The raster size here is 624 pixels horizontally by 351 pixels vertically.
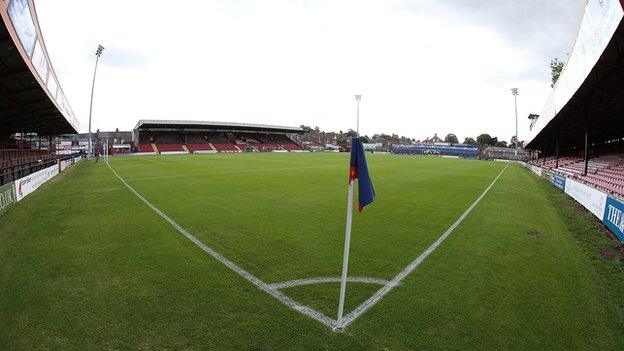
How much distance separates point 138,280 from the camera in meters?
6.16

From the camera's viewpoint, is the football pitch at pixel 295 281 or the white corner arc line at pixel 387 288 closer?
the football pitch at pixel 295 281

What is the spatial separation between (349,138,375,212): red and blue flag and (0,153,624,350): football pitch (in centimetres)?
178

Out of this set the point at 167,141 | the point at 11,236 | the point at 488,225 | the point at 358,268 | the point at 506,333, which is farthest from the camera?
the point at 167,141

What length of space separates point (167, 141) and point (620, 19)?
8376 cm

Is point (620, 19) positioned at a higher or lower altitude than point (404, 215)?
higher

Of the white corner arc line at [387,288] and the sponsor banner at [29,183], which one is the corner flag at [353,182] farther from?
the sponsor banner at [29,183]

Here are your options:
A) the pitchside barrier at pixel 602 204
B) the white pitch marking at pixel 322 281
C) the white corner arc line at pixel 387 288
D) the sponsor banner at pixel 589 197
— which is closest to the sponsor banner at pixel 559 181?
the pitchside barrier at pixel 602 204

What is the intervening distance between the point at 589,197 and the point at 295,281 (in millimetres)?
14143

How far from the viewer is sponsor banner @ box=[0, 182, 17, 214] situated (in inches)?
461

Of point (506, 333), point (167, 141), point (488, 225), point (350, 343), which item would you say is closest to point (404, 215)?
point (488, 225)

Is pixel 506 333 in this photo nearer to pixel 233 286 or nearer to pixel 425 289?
pixel 425 289

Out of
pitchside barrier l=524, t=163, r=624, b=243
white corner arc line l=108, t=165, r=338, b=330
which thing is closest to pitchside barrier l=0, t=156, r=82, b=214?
white corner arc line l=108, t=165, r=338, b=330

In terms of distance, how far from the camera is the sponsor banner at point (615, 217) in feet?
30.9

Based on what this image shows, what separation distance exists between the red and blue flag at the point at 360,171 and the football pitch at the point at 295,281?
5.84ft
